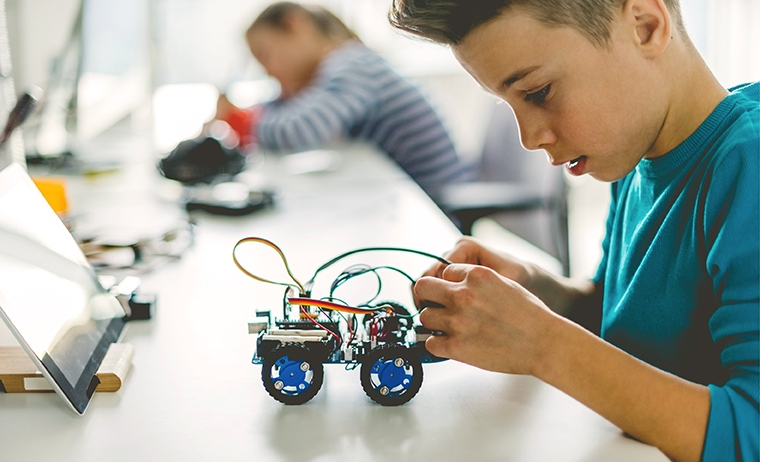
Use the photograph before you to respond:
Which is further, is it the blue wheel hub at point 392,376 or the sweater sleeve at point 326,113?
the sweater sleeve at point 326,113

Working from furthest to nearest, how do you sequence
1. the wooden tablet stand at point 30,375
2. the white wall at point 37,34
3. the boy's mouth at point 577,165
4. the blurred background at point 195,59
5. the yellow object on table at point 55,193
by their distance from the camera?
the blurred background at point 195,59, the white wall at point 37,34, the yellow object on table at point 55,193, the boy's mouth at point 577,165, the wooden tablet stand at point 30,375

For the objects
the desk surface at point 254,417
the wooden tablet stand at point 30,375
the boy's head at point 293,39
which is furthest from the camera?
the boy's head at point 293,39

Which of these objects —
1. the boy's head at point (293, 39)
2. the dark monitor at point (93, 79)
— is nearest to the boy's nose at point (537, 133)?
the dark monitor at point (93, 79)

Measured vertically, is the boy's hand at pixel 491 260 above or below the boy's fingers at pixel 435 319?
below

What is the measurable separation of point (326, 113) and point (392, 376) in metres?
1.52

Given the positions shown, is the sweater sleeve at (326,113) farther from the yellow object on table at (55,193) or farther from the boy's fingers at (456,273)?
the boy's fingers at (456,273)

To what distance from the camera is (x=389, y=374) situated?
0.63 metres

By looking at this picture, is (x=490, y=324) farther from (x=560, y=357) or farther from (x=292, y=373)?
(x=292, y=373)

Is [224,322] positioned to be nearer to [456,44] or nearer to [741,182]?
[456,44]

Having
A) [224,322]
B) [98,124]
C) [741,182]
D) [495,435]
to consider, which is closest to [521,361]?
[495,435]

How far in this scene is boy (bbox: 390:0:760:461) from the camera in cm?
59

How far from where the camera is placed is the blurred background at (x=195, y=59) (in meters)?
1.60

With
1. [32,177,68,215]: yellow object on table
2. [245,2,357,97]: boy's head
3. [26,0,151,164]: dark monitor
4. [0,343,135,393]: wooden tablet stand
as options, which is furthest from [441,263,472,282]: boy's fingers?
[245,2,357,97]: boy's head

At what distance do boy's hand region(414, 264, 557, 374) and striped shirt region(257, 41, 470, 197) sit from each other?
1418 mm
